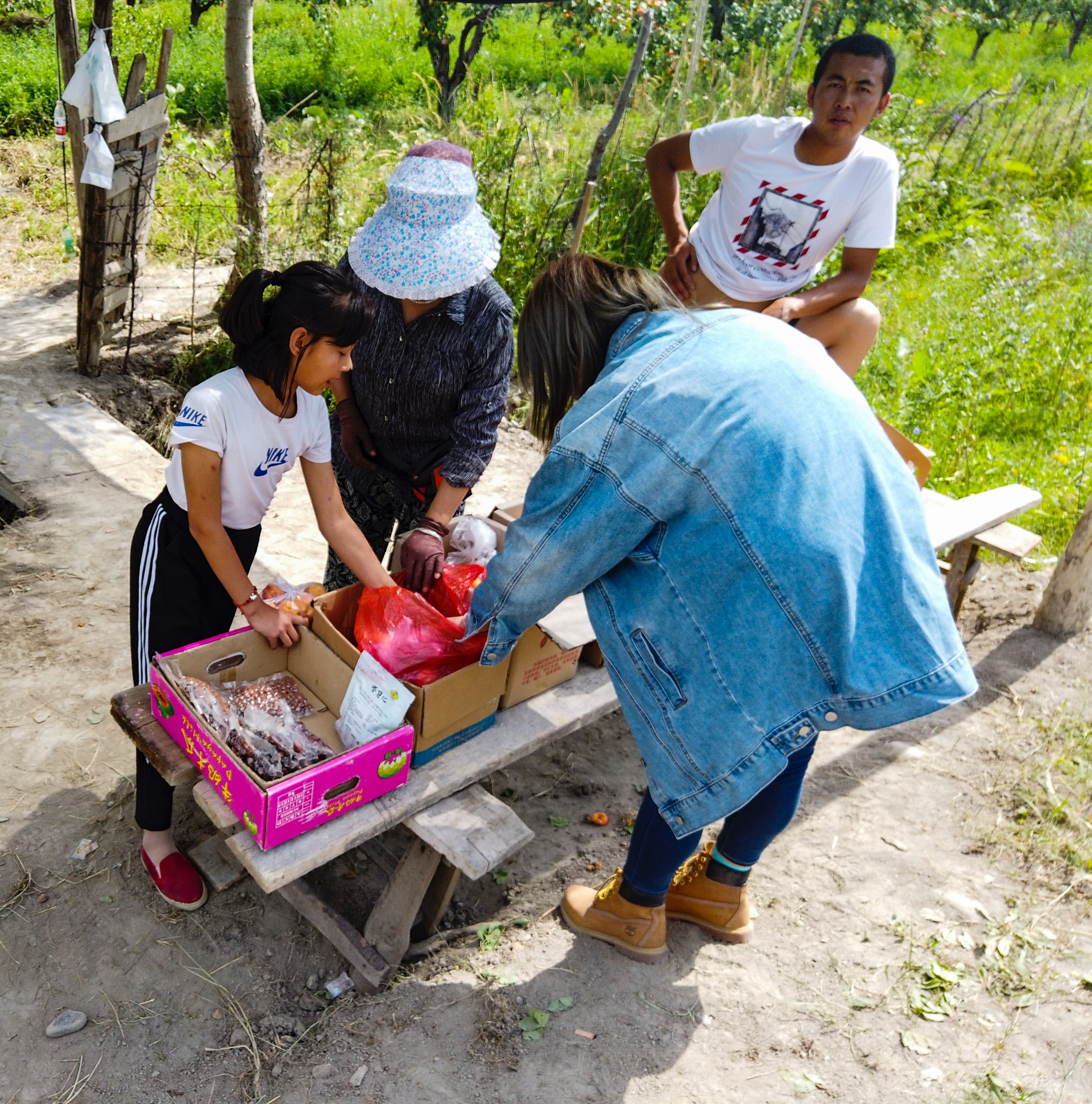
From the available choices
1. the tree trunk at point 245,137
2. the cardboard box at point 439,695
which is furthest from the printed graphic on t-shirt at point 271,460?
the tree trunk at point 245,137

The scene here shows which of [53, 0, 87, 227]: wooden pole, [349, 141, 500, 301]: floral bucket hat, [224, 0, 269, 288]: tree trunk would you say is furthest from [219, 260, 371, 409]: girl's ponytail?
[53, 0, 87, 227]: wooden pole

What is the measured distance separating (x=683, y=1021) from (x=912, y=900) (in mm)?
928

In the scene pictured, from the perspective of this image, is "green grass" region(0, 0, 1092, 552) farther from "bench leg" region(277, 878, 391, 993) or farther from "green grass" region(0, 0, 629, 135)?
"bench leg" region(277, 878, 391, 993)

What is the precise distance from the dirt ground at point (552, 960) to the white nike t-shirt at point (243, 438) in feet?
3.69

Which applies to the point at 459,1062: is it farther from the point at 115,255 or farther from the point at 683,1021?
the point at 115,255

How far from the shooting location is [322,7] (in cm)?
1391

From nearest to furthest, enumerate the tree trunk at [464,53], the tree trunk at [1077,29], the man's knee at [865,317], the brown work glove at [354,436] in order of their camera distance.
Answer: the brown work glove at [354,436] < the man's knee at [865,317] < the tree trunk at [464,53] < the tree trunk at [1077,29]

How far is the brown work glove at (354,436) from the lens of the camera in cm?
296

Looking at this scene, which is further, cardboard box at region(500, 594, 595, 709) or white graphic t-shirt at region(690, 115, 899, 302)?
white graphic t-shirt at region(690, 115, 899, 302)

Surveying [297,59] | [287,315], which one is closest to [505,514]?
[287,315]

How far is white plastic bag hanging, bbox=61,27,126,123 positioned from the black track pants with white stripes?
11.3 ft

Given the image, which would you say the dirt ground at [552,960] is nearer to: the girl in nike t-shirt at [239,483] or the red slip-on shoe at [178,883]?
the red slip-on shoe at [178,883]

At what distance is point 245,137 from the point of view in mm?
5766

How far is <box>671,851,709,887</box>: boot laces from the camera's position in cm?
267
